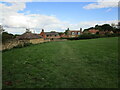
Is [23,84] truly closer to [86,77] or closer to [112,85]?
[86,77]

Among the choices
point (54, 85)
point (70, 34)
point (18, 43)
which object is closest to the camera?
point (54, 85)

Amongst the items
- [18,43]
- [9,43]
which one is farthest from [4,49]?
[18,43]

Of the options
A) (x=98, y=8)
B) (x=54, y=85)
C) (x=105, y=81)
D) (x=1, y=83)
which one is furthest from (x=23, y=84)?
(x=98, y=8)

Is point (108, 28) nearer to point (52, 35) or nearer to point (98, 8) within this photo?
point (52, 35)

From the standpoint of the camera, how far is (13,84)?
3402 mm

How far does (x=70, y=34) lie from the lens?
66.9 metres

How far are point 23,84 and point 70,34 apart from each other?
212 feet

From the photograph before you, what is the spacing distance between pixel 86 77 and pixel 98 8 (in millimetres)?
13305

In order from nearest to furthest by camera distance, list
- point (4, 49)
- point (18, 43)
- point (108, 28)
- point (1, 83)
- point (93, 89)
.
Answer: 1. point (93, 89)
2. point (1, 83)
3. point (4, 49)
4. point (18, 43)
5. point (108, 28)

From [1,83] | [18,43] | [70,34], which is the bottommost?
[1,83]

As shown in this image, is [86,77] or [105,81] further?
[86,77]

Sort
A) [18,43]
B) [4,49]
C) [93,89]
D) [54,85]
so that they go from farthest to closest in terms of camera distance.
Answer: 1. [18,43]
2. [4,49]
3. [54,85]
4. [93,89]

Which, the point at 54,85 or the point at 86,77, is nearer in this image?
the point at 54,85

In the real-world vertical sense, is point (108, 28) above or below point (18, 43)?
above
